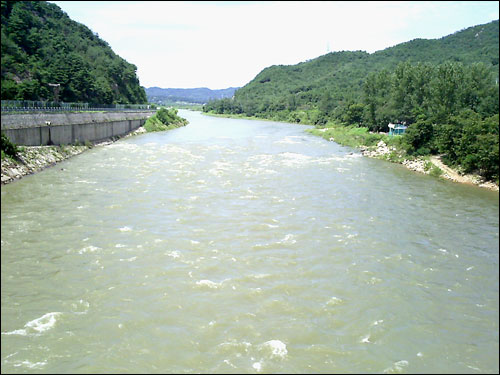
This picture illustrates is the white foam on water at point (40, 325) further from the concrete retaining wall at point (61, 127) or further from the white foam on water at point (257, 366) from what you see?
the concrete retaining wall at point (61, 127)

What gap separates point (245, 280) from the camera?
1388 centimetres

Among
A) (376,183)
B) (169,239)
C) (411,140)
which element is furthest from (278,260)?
(411,140)

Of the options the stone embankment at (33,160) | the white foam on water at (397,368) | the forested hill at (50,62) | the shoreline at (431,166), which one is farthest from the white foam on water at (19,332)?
the forested hill at (50,62)

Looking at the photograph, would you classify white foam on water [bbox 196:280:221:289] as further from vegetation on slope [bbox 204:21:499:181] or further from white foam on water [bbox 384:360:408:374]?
vegetation on slope [bbox 204:21:499:181]

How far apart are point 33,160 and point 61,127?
9354mm

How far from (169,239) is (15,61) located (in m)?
47.6

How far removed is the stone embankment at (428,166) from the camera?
2976 centimetres

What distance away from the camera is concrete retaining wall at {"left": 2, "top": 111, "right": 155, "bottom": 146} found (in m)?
33.0

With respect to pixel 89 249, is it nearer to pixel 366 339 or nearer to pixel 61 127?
pixel 366 339

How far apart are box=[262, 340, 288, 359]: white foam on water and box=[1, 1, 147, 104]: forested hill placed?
144 feet

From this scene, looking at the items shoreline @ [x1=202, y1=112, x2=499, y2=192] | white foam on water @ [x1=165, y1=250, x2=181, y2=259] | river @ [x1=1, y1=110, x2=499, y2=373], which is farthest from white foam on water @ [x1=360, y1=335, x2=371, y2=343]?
shoreline @ [x1=202, y1=112, x2=499, y2=192]

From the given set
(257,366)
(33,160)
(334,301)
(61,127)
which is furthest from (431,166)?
(61,127)

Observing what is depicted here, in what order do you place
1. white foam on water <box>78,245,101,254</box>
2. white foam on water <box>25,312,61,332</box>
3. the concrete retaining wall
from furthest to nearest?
the concrete retaining wall → white foam on water <box>78,245,101,254</box> → white foam on water <box>25,312,61,332</box>

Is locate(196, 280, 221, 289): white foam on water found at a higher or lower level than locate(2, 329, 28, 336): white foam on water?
higher
